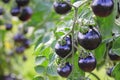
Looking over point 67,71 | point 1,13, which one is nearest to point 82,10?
point 67,71

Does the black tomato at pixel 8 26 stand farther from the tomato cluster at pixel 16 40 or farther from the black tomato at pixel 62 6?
the black tomato at pixel 62 6

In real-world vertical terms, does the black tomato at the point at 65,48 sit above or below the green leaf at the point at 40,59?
above

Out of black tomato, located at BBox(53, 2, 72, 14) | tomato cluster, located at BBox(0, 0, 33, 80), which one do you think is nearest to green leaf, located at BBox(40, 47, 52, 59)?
black tomato, located at BBox(53, 2, 72, 14)

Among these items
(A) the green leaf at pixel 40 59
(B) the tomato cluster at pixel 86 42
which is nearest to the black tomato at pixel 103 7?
(B) the tomato cluster at pixel 86 42

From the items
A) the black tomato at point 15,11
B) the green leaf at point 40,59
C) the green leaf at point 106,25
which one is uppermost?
the green leaf at point 106,25

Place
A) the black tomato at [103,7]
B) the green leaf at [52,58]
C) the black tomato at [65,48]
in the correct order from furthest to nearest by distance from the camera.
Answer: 1. the green leaf at [52,58]
2. the black tomato at [65,48]
3. the black tomato at [103,7]

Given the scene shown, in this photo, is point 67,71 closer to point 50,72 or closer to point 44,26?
point 50,72
